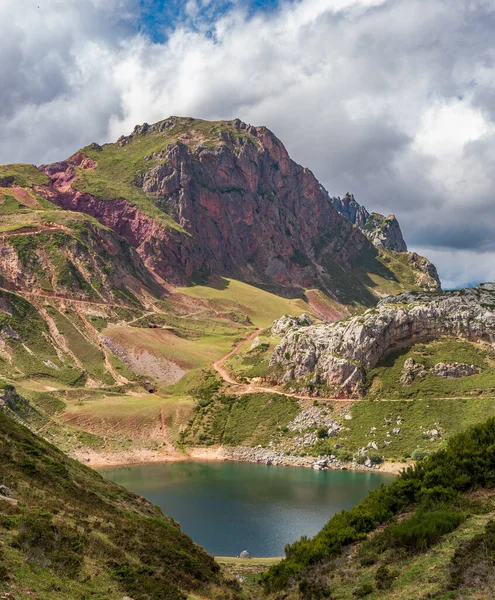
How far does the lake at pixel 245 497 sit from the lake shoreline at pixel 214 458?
207 cm

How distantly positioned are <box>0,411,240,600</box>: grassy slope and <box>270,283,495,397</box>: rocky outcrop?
7016 centimetres

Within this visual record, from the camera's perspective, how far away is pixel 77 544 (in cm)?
2411

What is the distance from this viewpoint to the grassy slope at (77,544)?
20.5 m

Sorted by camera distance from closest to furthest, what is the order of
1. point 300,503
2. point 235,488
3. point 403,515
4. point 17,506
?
1. point 17,506
2. point 403,515
3. point 300,503
4. point 235,488

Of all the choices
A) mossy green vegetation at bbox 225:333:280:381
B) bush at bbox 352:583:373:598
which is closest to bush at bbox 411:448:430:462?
mossy green vegetation at bbox 225:333:280:381

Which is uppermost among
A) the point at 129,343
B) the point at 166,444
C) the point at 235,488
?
the point at 129,343

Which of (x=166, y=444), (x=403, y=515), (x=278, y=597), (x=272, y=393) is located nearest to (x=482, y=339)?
(x=272, y=393)

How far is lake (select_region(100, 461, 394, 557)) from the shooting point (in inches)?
2176

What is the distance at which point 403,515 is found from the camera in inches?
1183

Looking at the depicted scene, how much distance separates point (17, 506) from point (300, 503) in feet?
157

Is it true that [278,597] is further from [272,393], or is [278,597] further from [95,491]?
[272,393]

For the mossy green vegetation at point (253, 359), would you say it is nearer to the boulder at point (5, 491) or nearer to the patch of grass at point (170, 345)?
the patch of grass at point (170, 345)

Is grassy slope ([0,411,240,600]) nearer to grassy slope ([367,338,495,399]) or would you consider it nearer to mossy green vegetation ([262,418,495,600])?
mossy green vegetation ([262,418,495,600])

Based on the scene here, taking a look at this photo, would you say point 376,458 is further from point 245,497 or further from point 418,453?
point 245,497
